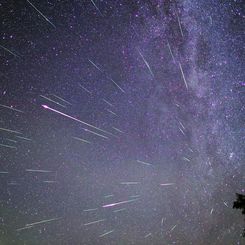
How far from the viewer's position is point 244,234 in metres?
8.82

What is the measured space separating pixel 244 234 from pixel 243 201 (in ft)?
4.15

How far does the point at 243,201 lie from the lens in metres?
8.70

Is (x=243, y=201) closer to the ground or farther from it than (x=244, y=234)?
farther from it
